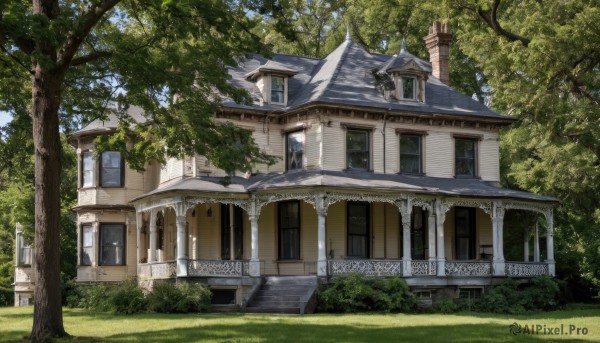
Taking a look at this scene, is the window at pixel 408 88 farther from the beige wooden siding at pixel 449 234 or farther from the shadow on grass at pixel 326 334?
the shadow on grass at pixel 326 334

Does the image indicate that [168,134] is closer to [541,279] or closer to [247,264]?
[247,264]

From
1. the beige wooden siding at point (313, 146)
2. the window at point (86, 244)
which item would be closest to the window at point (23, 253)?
the window at point (86, 244)

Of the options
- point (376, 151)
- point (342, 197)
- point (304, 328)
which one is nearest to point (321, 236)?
point (342, 197)

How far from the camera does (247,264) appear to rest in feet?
94.4

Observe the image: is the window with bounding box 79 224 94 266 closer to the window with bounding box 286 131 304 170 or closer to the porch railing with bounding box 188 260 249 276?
the porch railing with bounding box 188 260 249 276

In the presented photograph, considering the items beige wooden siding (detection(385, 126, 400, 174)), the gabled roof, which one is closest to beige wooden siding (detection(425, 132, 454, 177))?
the gabled roof

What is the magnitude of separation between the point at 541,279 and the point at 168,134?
1522 cm

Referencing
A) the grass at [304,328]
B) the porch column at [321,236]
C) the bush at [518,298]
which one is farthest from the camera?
the bush at [518,298]

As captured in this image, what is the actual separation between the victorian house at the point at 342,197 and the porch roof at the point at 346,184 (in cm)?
6

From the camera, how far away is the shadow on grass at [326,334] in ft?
56.6

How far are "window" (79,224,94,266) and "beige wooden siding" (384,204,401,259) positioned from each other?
41.5ft

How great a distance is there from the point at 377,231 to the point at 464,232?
4.00 m

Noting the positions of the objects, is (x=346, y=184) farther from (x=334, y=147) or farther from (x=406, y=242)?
(x=406, y=242)

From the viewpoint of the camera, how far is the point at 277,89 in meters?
32.1
